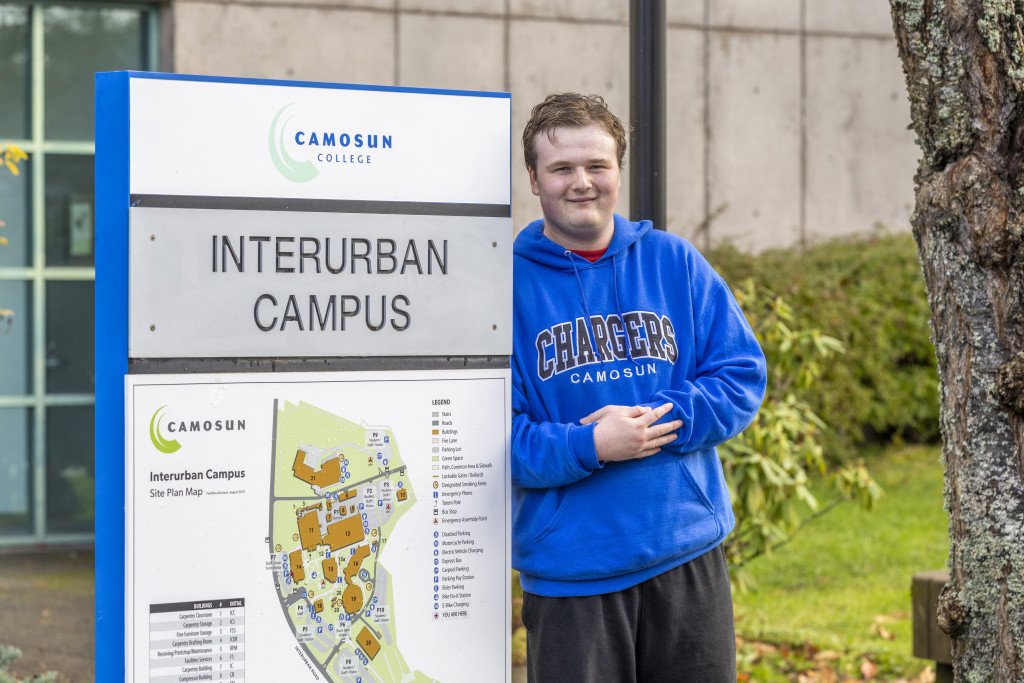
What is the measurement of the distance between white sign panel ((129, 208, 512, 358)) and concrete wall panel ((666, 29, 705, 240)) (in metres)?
5.44

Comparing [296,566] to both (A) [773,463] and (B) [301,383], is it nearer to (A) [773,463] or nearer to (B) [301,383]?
(B) [301,383]

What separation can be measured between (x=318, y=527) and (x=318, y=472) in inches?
4.7

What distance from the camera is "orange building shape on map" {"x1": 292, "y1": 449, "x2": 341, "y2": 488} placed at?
7.66ft

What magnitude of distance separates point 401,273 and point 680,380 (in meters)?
0.69

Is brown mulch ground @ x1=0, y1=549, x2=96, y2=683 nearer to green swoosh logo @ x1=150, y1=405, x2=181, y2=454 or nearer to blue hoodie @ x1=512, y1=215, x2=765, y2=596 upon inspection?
green swoosh logo @ x1=150, y1=405, x2=181, y2=454

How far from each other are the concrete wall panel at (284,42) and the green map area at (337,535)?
14.8 feet

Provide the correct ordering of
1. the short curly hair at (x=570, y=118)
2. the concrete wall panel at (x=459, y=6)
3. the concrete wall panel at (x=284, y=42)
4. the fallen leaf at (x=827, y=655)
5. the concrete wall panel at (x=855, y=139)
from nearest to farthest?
1. the short curly hair at (x=570, y=118)
2. the fallen leaf at (x=827, y=655)
3. the concrete wall panel at (x=284, y=42)
4. the concrete wall panel at (x=459, y=6)
5. the concrete wall panel at (x=855, y=139)

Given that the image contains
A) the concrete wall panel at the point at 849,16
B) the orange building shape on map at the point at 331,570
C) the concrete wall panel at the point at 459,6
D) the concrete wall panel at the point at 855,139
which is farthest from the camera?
the concrete wall panel at the point at 855,139

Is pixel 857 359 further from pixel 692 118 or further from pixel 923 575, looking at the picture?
pixel 923 575

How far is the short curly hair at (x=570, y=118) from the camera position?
247 centimetres

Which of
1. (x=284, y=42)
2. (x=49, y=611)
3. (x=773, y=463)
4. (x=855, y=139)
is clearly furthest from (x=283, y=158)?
(x=855, y=139)

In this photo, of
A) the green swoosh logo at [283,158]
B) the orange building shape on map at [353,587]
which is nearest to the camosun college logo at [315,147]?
the green swoosh logo at [283,158]

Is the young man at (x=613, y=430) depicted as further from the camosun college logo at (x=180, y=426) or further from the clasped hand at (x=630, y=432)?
the camosun college logo at (x=180, y=426)

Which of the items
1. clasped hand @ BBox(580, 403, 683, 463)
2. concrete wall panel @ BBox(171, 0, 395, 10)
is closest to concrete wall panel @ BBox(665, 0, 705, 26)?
concrete wall panel @ BBox(171, 0, 395, 10)
